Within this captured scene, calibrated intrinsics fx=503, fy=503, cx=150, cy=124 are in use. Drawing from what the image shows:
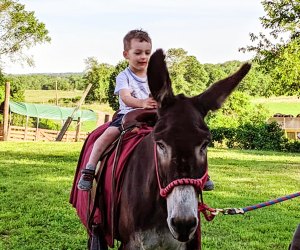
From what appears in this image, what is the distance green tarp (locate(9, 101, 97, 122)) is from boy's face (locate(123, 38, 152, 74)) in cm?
3125

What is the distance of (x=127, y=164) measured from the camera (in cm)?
374

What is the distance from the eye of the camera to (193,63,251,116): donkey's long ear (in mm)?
3141

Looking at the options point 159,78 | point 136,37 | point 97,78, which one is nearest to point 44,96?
point 97,78

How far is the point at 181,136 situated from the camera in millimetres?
2873

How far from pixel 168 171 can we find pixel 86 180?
143 cm

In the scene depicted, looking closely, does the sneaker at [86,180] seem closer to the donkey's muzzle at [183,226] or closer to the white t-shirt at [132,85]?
the white t-shirt at [132,85]

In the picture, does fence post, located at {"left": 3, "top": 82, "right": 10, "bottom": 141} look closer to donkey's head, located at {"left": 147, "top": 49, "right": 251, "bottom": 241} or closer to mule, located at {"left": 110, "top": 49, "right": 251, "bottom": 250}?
mule, located at {"left": 110, "top": 49, "right": 251, "bottom": 250}

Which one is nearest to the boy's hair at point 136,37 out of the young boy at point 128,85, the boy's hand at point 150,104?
the young boy at point 128,85

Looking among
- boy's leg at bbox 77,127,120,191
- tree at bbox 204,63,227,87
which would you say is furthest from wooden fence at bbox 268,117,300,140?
boy's leg at bbox 77,127,120,191

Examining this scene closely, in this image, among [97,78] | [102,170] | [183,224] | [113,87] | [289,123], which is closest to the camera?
[183,224]

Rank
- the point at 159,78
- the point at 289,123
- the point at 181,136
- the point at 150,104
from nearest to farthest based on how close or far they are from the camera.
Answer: the point at 181,136
the point at 159,78
the point at 150,104
the point at 289,123

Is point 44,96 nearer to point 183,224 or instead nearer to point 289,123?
point 289,123

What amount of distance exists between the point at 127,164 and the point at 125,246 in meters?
0.61

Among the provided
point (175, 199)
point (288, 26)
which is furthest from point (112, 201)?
point (288, 26)
